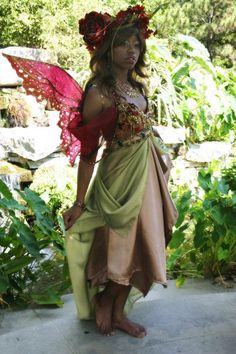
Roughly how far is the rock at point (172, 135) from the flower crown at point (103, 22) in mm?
4177

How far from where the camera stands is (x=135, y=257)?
197 cm

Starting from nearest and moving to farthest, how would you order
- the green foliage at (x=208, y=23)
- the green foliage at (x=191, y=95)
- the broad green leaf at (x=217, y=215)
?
1. the broad green leaf at (x=217, y=215)
2. the green foliage at (x=191, y=95)
3. the green foliage at (x=208, y=23)

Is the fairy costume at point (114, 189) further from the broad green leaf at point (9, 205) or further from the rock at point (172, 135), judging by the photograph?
the rock at point (172, 135)

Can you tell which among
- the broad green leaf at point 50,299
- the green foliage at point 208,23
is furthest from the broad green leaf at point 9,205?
the green foliage at point 208,23

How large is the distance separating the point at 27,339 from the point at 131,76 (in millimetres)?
1309

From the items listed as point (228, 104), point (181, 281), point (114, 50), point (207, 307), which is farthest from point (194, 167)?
point (114, 50)

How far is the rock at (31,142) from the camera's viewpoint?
5.90m

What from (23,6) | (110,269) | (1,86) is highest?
(23,6)

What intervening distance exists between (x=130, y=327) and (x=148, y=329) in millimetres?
101

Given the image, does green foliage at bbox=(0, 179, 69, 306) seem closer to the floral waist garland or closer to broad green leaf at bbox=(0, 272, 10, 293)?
broad green leaf at bbox=(0, 272, 10, 293)

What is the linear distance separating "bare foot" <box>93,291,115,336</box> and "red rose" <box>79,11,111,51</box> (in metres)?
1.15

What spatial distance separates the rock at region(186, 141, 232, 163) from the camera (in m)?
6.42

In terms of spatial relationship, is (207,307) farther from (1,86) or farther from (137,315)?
(1,86)

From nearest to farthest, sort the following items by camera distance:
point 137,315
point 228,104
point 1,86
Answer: point 137,315
point 228,104
point 1,86
